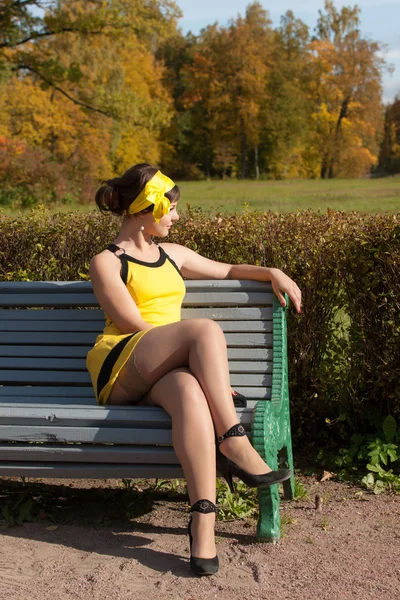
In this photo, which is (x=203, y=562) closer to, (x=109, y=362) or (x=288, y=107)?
(x=109, y=362)

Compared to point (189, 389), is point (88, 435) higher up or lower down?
lower down

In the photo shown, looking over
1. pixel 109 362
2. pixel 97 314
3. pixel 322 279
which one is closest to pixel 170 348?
pixel 109 362

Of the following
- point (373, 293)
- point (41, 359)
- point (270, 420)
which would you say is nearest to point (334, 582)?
point (270, 420)

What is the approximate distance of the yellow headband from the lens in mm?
3676

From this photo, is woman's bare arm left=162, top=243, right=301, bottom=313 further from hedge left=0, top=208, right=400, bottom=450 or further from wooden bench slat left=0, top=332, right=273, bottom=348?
wooden bench slat left=0, top=332, right=273, bottom=348

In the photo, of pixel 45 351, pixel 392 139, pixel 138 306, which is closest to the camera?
pixel 138 306

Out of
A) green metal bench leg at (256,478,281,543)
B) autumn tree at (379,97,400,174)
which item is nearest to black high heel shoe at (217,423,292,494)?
green metal bench leg at (256,478,281,543)

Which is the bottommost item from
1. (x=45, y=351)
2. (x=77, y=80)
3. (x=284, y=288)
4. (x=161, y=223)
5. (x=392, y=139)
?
(x=45, y=351)

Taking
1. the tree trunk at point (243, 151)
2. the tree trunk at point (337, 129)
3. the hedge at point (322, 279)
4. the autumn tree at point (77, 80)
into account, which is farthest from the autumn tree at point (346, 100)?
the hedge at point (322, 279)

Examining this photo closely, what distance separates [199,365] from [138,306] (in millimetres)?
557

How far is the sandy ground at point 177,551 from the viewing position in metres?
2.96

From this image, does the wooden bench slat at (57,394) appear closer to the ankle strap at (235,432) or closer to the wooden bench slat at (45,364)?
the wooden bench slat at (45,364)

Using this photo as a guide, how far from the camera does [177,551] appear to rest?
3.32 meters

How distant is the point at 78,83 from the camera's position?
25.4 metres
